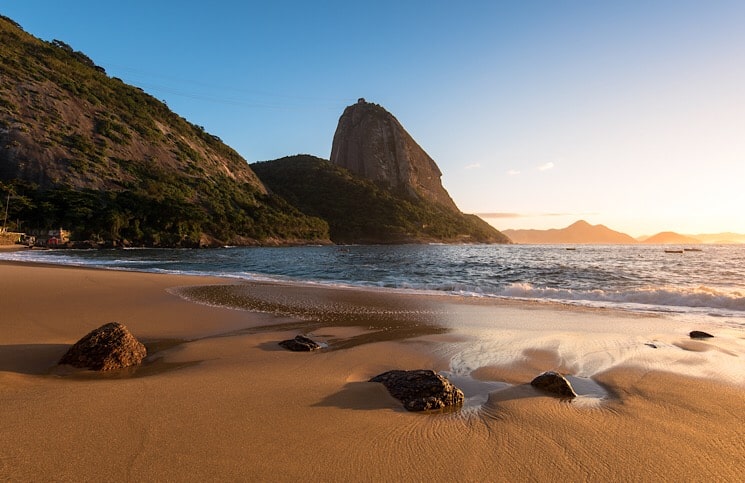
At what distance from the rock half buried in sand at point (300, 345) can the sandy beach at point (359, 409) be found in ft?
0.56

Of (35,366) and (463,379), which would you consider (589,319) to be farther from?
(35,366)

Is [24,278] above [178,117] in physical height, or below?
below

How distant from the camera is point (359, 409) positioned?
378 centimetres

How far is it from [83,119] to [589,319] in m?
102

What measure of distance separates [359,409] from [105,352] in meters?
3.68

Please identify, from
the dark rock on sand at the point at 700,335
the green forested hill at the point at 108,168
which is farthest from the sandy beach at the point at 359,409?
the green forested hill at the point at 108,168

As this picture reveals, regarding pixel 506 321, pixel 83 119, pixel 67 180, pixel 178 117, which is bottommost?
pixel 506 321

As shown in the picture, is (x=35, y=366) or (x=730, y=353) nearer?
(x=35, y=366)

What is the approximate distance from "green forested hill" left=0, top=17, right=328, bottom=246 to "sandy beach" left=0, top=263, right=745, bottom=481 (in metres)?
67.4

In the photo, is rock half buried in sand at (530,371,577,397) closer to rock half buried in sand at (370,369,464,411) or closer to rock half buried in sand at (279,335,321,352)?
rock half buried in sand at (370,369,464,411)

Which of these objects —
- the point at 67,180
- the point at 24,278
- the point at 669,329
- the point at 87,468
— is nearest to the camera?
the point at 87,468

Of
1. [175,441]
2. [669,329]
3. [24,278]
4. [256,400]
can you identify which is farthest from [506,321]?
[24,278]

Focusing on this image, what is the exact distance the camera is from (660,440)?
326cm

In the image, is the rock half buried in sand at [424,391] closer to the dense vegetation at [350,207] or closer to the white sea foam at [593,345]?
the white sea foam at [593,345]
